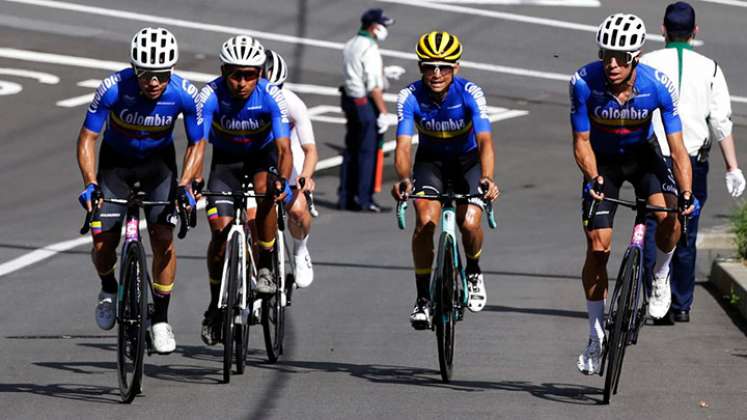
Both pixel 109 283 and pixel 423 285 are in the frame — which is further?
pixel 423 285

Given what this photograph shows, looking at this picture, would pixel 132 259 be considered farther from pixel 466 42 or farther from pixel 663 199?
pixel 466 42

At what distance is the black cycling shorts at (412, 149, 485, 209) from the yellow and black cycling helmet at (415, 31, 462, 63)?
0.73m

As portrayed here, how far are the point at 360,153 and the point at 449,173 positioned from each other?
8668mm

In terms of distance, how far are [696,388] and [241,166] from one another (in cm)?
335

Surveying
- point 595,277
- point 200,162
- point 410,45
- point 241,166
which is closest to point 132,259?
point 200,162

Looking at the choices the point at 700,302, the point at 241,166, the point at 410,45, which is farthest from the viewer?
the point at 410,45

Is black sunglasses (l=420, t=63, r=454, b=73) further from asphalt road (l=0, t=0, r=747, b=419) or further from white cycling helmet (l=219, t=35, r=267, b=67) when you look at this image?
asphalt road (l=0, t=0, r=747, b=419)

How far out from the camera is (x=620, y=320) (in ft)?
32.4

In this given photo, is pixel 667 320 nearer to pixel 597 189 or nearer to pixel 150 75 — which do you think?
pixel 597 189

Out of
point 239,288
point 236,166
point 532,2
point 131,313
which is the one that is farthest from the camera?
point 532,2

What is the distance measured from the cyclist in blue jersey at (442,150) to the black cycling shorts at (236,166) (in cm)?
102

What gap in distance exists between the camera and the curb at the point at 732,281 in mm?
13328

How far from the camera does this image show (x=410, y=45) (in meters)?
28.3

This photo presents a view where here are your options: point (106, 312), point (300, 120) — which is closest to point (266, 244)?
point (300, 120)
